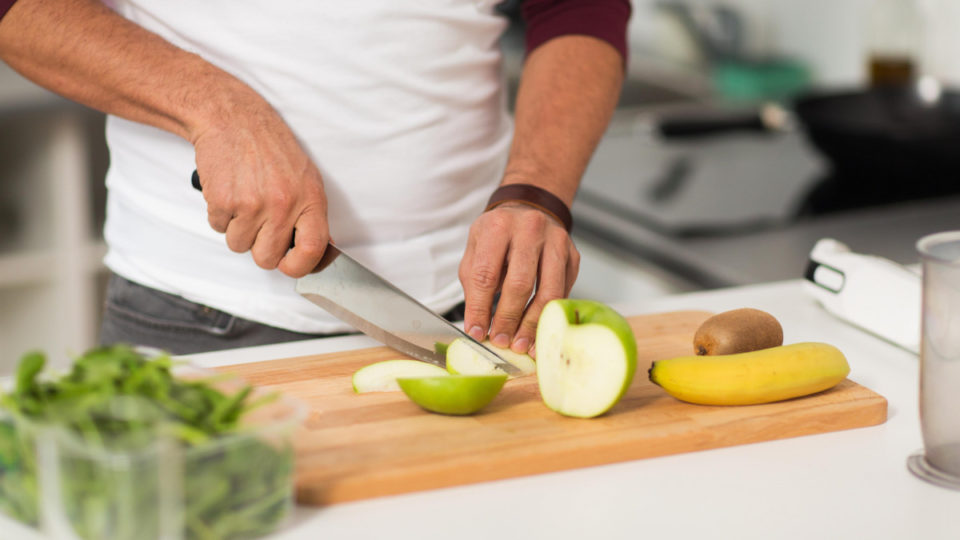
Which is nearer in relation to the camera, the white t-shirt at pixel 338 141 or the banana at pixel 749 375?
the banana at pixel 749 375

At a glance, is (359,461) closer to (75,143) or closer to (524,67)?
(524,67)

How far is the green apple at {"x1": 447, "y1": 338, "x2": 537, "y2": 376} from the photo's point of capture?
3.36 feet

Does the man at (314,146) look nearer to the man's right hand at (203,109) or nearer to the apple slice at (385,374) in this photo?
the man's right hand at (203,109)

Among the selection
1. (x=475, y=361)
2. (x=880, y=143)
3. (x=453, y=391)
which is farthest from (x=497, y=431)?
(x=880, y=143)

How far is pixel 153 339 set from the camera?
1.25 m

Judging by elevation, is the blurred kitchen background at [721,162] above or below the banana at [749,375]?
below

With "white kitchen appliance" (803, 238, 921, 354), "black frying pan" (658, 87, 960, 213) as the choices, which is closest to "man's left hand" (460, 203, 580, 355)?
"white kitchen appliance" (803, 238, 921, 354)

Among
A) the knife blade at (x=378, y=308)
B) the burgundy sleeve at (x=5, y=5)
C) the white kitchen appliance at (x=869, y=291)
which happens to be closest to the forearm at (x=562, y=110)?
the knife blade at (x=378, y=308)

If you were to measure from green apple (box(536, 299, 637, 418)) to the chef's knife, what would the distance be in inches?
7.0

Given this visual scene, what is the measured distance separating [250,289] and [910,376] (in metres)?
0.74

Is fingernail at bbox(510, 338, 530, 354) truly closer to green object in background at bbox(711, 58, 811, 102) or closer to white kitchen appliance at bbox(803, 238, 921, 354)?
white kitchen appliance at bbox(803, 238, 921, 354)

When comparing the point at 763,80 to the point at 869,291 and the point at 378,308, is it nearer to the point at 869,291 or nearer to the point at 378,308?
the point at 869,291

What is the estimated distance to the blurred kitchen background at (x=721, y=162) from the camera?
1.85 meters

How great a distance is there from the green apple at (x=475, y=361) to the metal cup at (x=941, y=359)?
38 cm
